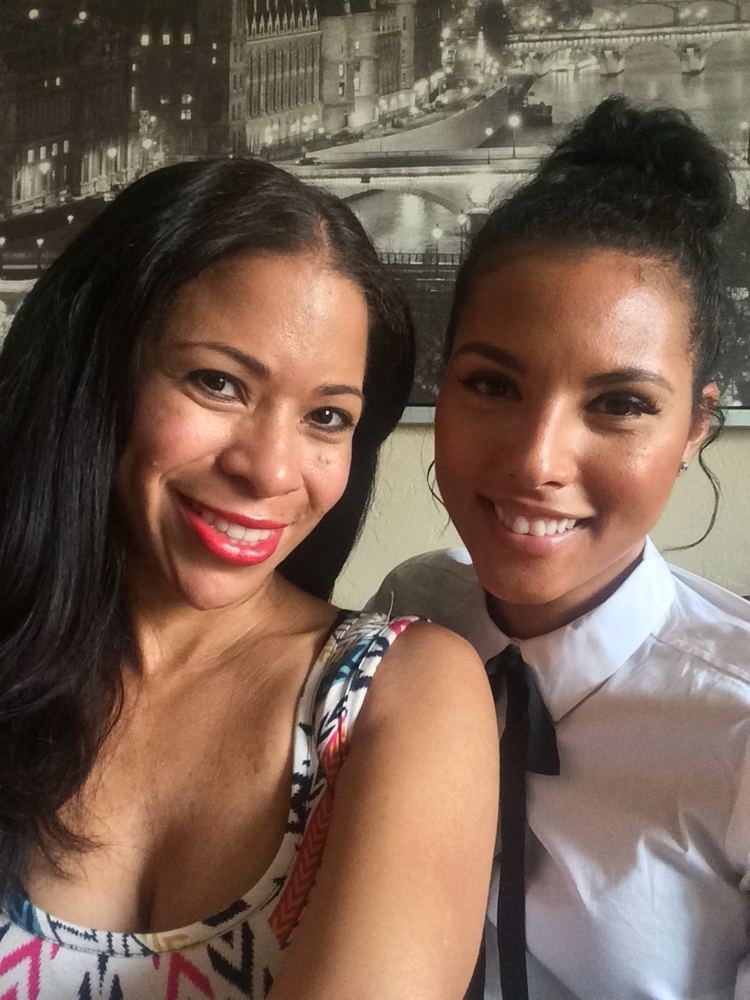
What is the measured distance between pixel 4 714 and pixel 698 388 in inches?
31.5

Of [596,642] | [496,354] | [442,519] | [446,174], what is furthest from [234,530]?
[446,174]

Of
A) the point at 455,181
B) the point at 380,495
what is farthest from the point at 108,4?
the point at 380,495

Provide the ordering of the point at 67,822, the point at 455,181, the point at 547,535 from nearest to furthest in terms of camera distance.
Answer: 1. the point at 67,822
2. the point at 547,535
3. the point at 455,181

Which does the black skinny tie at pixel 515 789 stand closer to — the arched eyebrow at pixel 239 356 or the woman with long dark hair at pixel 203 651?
the woman with long dark hair at pixel 203 651

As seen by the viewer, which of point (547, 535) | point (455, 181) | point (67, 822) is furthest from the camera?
point (455, 181)

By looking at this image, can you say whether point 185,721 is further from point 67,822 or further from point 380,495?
point 380,495

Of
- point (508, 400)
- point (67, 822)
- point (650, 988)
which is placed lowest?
point (650, 988)

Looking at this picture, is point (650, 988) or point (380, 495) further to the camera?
point (380, 495)

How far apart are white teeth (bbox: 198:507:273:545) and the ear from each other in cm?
48

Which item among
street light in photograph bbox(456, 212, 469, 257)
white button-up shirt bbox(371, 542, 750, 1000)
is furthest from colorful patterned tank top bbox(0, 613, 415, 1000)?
street light in photograph bbox(456, 212, 469, 257)

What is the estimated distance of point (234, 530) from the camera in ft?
2.48

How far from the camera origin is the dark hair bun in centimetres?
92

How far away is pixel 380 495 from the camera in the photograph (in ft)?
5.29

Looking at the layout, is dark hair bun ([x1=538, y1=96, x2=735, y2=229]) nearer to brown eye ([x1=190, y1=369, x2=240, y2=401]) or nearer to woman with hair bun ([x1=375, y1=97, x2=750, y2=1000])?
woman with hair bun ([x1=375, y1=97, x2=750, y2=1000])
